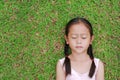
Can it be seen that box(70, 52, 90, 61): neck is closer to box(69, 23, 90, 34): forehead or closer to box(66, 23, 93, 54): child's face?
box(66, 23, 93, 54): child's face

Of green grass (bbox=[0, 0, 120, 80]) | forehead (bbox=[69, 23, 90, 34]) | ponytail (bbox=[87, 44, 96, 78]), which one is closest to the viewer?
forehead (bbox=[69, 23, 90, 34])

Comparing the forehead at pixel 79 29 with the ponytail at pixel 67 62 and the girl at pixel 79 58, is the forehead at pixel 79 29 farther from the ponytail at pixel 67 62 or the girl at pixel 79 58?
the ponytail at pixel 67 62

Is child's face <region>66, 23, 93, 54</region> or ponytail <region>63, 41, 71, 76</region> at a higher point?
child's face <region>66, 23, 93, 54</region>

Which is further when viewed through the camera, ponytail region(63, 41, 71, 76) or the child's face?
ponytail region(63, 41, 71, 76)

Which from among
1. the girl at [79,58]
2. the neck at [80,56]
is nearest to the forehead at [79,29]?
the girl at [79,58]

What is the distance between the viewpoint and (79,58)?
132 inches

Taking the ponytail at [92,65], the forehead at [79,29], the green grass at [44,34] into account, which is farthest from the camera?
the green grass at [44,34]

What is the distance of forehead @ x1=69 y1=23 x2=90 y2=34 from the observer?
3127mm

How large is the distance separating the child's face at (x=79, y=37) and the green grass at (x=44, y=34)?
334 mm

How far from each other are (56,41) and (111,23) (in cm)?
71

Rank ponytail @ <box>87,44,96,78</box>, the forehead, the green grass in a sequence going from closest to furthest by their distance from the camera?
the forehead
ponytail @ <box>87,44,96,78</box>
the green grass

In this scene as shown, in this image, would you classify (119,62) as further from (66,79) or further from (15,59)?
(15,59)

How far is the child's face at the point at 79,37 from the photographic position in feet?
10.3

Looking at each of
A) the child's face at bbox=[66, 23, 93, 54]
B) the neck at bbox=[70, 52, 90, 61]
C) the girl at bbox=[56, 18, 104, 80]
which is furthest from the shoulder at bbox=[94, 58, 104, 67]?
the child's face at bbox=[66, 23, 93, 54]
